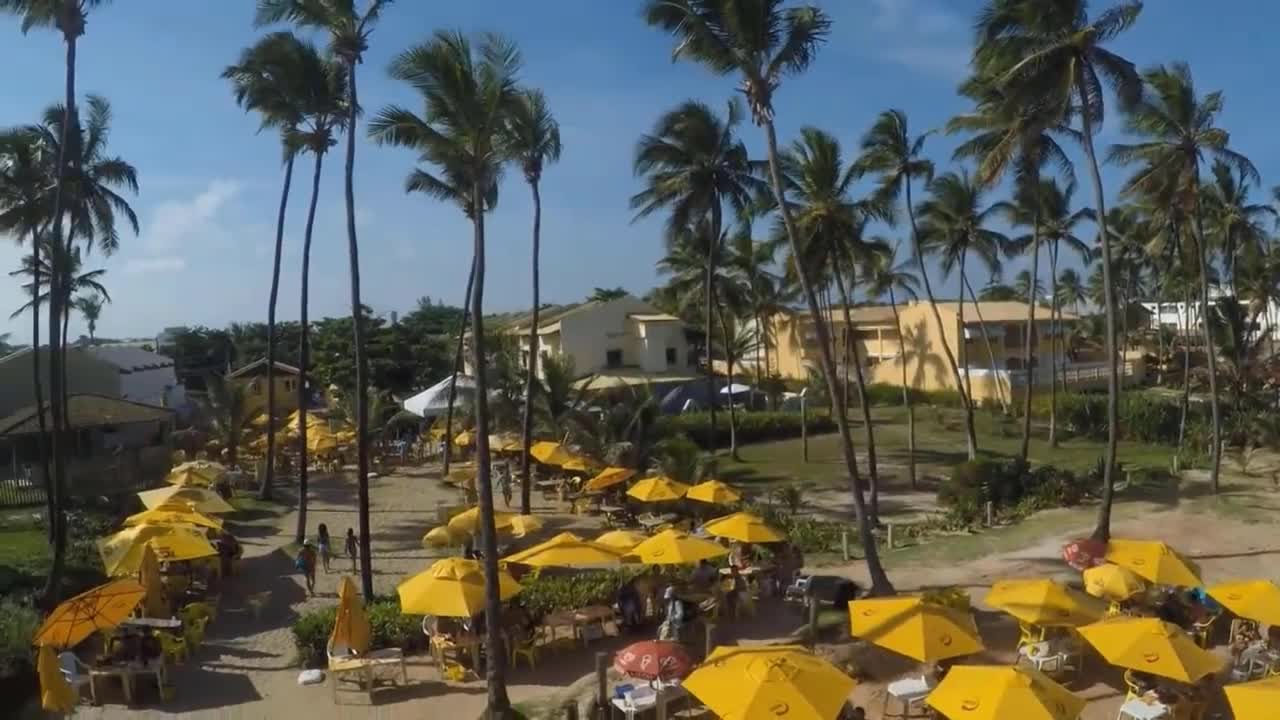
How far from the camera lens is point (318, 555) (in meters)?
21.6

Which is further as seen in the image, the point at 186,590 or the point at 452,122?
the point at 186,590

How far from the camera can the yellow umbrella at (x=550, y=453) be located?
27.2m

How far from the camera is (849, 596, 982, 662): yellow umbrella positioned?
11836 millimetres

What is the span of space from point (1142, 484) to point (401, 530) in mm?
20700

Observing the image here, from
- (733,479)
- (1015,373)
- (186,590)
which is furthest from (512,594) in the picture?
(1015,373)

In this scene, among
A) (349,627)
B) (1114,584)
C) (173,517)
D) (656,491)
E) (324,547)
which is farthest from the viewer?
(656,491)

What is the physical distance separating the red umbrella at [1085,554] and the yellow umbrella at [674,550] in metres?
6.31

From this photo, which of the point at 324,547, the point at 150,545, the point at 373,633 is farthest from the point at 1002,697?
the point at 324,547

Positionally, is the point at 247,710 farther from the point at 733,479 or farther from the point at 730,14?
the point at 733,479

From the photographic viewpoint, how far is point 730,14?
16797mm

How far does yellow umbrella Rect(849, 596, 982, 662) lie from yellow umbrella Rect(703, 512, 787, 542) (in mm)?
4985

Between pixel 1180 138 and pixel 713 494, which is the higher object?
pixel 1180 138

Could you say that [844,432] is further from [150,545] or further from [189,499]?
[189,499]

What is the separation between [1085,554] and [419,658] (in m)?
11.5
